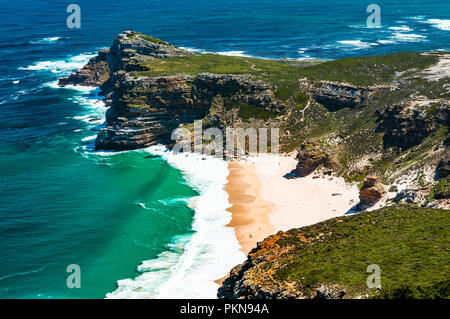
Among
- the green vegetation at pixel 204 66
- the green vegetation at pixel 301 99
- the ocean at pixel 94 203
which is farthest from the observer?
the green vegetation at pixel 204 66

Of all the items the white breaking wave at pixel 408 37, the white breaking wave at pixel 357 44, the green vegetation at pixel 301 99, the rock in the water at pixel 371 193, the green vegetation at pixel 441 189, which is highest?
the white breaking wave at pixel 408 37

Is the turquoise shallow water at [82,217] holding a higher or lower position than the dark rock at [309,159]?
lower

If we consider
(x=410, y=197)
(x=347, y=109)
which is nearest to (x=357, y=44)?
(x=347, y=109)

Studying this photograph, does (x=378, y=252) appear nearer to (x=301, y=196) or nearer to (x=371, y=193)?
(x=371, y=193)

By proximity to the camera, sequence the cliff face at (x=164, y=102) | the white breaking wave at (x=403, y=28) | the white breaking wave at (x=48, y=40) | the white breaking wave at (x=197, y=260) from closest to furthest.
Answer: the white breaking wave at (x=197, y=260) → the cliff face at (x=164, y=102) → the white breaking wave at (x=48, y=40) → the white breaking wave at (x=403, y=28)

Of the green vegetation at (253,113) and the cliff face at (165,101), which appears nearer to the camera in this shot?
the green vegetation at (253,113)

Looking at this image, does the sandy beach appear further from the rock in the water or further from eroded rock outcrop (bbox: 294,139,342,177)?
the rock in the water

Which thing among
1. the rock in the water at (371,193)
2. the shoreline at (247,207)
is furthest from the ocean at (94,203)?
the rock in the water at (371,193)

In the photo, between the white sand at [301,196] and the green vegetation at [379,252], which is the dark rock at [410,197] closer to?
the green vegetation at [379,252]
